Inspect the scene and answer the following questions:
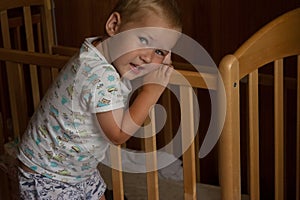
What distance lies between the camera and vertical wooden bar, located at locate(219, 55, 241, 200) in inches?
53.8

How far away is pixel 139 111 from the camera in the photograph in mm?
1459

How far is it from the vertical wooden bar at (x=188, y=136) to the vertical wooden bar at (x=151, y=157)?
3.1 inches

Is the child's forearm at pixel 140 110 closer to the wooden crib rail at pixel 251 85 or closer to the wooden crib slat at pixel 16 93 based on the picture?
the wooden crib rail at pixel 251 85

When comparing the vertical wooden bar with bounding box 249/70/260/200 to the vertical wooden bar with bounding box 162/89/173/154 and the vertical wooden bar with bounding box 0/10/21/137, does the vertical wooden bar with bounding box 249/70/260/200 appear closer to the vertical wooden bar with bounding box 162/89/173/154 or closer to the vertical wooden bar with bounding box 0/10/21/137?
the vertical wooden bar with bounding box 162/89/173/154

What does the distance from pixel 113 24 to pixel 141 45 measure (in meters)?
0.09

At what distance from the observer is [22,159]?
1.66 m

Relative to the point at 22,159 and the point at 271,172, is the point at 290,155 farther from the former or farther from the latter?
the point at 22,159

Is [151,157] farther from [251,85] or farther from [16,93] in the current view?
[16,93]

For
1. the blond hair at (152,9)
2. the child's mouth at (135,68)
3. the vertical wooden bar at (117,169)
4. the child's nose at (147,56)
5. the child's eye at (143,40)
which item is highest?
the blond hair at (152,9)

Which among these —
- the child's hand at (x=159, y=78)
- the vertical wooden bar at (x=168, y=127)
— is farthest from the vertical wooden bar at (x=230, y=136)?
the vertical wooden bar at (x=168, y=127)

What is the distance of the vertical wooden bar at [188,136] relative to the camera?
4.74 ft

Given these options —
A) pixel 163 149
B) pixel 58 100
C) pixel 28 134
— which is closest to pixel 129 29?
pixel 58 100

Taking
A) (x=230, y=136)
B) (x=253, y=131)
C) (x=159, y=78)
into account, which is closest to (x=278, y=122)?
(x=253, y=131)

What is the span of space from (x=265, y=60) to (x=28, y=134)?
0.65 meters
